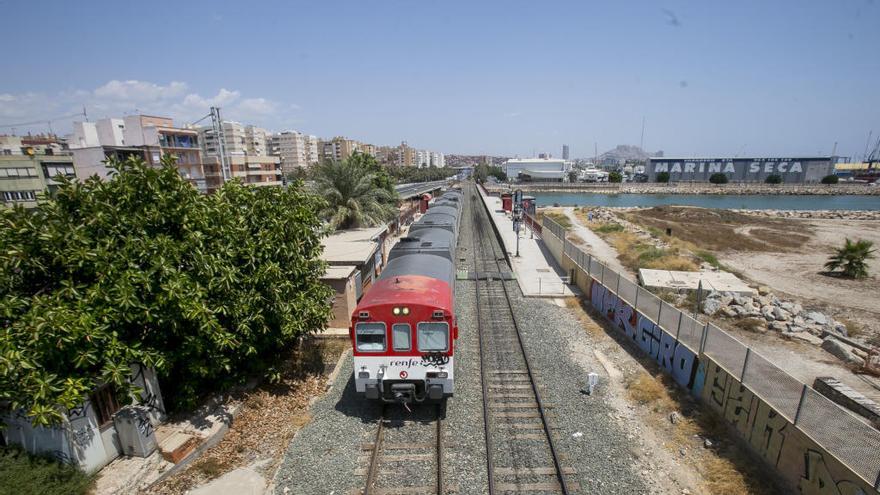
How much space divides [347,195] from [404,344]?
17.4 m

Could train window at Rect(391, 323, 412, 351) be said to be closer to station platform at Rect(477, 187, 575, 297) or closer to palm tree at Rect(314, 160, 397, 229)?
station platform at Rect(477, 187, 575, 297)

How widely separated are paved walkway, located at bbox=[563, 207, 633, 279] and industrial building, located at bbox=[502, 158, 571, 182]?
115 metres

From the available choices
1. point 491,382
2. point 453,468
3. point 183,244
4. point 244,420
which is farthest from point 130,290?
point 491,382

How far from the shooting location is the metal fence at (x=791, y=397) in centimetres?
679

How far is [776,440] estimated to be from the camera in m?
8.25

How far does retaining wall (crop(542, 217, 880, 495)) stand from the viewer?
6.90 meters

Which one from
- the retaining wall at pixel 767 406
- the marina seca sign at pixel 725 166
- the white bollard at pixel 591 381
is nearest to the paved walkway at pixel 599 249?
the retaining wall at pixel 767 406

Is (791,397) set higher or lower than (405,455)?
higher

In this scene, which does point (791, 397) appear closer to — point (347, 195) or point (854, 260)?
point (347, 195)

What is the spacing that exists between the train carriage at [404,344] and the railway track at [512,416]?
5.79ft

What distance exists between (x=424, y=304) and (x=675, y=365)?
27.4 ft

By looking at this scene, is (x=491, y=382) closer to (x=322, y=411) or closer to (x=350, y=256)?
(x=322, y=411)

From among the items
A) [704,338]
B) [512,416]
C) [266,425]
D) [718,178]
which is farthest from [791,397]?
[718,178]

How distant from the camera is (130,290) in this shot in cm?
752
